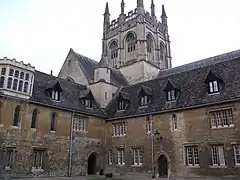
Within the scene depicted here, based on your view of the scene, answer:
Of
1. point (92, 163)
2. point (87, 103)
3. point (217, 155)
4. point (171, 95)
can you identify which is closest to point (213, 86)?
point (171, 95)

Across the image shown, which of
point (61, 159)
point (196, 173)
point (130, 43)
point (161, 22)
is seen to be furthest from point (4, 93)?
point (161, 22)

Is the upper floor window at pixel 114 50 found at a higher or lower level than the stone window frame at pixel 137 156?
higher

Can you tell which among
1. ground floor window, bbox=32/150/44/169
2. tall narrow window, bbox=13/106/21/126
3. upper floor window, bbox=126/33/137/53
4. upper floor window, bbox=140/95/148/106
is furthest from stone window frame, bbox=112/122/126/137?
upper floor window, bbox=126/33/137/53

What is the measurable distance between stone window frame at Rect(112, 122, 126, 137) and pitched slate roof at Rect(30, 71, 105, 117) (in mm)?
2127

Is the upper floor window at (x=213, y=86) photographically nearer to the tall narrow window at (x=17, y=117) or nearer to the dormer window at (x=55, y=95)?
the dormer window at (x=55, y=95)

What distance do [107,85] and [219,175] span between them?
1846 cm

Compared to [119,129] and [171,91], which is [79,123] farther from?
[171,91]

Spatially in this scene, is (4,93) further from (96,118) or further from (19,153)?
(96,118)

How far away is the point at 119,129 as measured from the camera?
28.3 meters

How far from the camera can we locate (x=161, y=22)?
54906 millimetres

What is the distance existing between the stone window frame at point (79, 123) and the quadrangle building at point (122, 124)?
4.3 inches

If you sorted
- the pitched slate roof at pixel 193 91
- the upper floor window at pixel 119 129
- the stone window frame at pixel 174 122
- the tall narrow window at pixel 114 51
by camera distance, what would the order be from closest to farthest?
the pitched slate roof at pixel 193 91 < the stone window frame at pixel 174 122 < the upper floor window at pixel 119 129 < the tall narrow window at pixel 114 51

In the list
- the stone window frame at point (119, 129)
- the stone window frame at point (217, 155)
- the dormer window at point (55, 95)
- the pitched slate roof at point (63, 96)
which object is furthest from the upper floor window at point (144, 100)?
the dormer window at point (55, 95)

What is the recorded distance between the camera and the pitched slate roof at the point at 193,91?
21.5 metres
